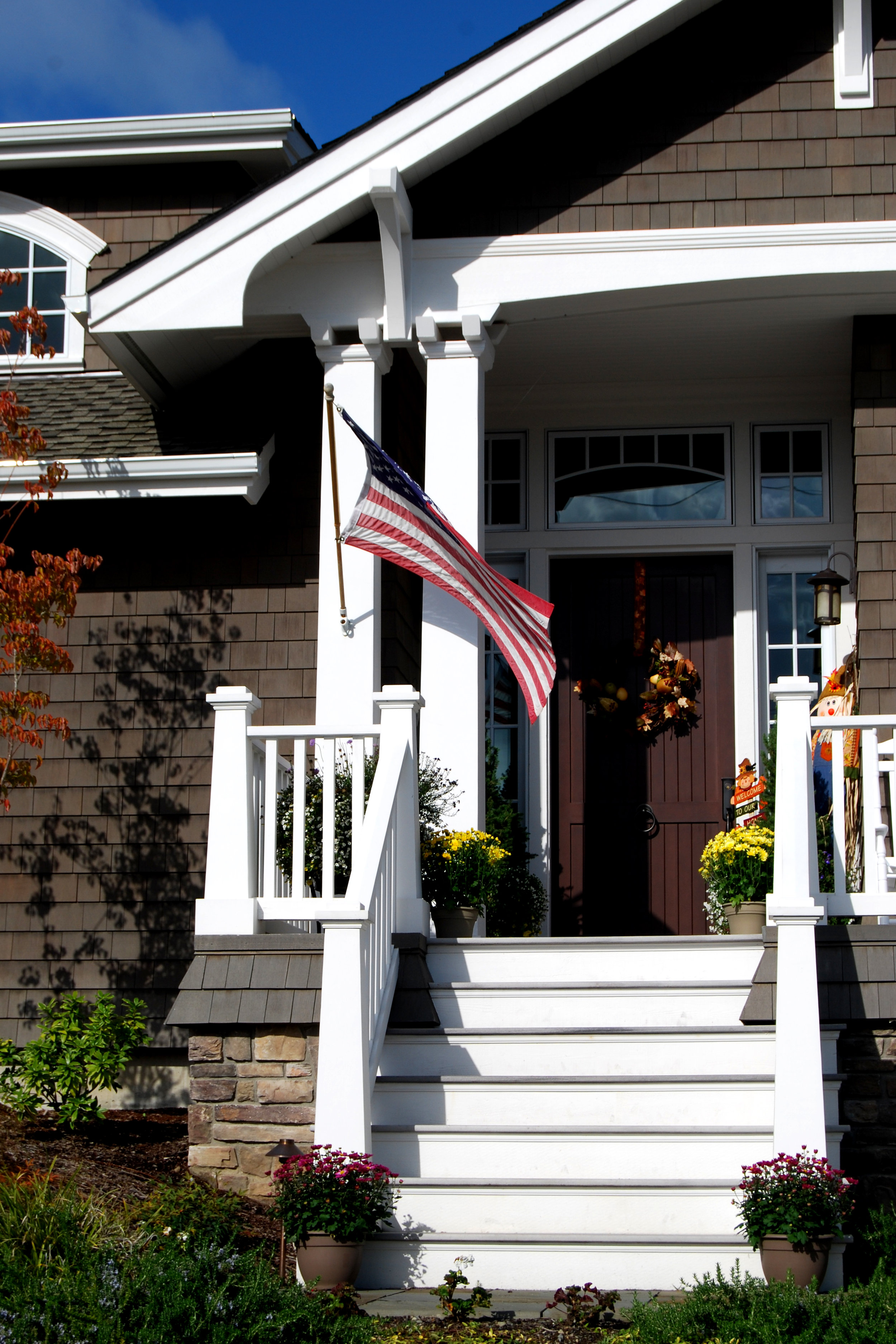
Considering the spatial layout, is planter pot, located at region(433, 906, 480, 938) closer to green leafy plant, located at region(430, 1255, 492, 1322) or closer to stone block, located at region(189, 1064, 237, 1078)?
stone block, located at region(189, 1064, 237, 1078)

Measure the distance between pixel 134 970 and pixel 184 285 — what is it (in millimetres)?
3623

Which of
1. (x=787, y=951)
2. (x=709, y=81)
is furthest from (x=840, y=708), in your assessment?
(x=709, y=81)

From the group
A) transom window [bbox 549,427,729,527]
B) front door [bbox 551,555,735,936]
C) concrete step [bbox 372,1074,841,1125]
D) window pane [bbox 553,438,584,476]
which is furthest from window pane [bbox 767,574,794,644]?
concrete step [bbox 372,1074,841,1125]

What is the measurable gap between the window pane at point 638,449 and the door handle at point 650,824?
2.19 metres

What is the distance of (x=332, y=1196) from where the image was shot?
4.79 m

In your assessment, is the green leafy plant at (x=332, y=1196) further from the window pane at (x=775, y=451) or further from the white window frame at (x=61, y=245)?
the white window frame at (x=61, y=245)

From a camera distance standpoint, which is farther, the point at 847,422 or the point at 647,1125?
the point at 847,422

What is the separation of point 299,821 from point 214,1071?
109cm

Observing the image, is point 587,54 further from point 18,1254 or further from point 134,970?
point 18,1254

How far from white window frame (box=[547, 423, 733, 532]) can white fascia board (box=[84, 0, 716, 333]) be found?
7.62ft

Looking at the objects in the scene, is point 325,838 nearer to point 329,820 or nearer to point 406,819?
point 329,820

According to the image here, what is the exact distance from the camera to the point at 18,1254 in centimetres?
459

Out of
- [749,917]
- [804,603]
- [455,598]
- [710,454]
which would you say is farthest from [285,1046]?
[710,454]

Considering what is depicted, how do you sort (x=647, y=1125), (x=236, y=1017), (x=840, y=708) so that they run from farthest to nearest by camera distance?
(x=840, y=708)
(x=236, y=1017)
(x=647, y=1125)
